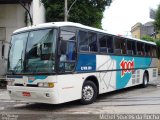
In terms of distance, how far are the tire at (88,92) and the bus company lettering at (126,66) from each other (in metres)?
3.05

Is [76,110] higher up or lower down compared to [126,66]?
lower down

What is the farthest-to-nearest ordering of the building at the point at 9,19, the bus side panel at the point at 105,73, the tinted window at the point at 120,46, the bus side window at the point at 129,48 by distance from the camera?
the building at the point at 9,19 → the bus side window at the point at 129,48 → the tinted window at the point at 120,46 → the bus side panel at the point at 105,73

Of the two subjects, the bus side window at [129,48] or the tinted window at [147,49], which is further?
the tinted window at [147,49]

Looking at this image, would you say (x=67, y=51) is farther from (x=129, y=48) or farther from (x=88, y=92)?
(x=129, y=48)

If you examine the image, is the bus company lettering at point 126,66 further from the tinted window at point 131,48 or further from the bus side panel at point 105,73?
the bus side panel at point 105,73

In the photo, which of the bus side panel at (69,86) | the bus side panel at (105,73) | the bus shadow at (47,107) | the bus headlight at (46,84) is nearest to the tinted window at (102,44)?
the bus side panel at (105,73)

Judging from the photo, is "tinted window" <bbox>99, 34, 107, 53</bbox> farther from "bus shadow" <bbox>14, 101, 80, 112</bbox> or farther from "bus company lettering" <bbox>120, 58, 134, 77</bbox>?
"bus shadow" <bbox>14, 101, 80, 112</bbox>

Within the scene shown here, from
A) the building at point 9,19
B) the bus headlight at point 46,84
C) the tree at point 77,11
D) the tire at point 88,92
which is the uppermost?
the tree at point 77,11

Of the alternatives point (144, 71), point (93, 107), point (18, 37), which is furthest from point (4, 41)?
point (93, 107)

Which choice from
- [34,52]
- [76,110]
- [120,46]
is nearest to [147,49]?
[120,46]

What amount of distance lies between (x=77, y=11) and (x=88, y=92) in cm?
1823

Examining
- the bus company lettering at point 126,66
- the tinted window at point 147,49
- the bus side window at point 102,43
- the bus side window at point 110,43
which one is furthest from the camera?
the tinted window at point 147,49

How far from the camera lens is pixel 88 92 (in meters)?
12.2

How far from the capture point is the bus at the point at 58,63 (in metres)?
10.5
